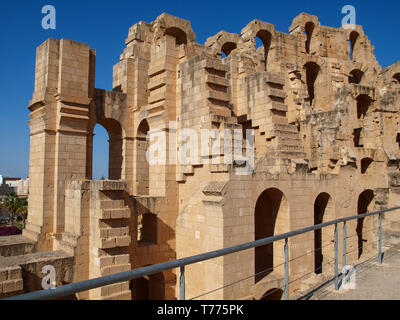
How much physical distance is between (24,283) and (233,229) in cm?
612

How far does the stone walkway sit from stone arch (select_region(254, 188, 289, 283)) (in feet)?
17.8

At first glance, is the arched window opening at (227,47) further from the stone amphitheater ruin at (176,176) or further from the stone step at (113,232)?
the stone step at (113,232)

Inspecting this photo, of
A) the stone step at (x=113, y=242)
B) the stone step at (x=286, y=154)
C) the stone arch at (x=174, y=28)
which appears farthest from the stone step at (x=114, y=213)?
the stone arch at (x=174, y=28)

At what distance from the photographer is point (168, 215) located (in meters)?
13.0

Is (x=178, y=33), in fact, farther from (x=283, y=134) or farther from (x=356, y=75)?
(x=356, y=75)

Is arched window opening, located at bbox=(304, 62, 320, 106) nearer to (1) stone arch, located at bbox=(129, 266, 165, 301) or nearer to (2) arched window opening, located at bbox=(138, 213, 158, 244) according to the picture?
(2) arched window opening, located at bbox=(138, 213, 158, 244)

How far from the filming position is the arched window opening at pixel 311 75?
24.5m

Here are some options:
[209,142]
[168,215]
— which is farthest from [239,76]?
[168,215]

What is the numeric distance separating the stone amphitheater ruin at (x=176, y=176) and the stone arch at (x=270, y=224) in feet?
0.20

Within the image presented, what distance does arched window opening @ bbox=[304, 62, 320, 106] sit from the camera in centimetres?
2453

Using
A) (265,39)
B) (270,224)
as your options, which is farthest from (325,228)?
(265,39)
